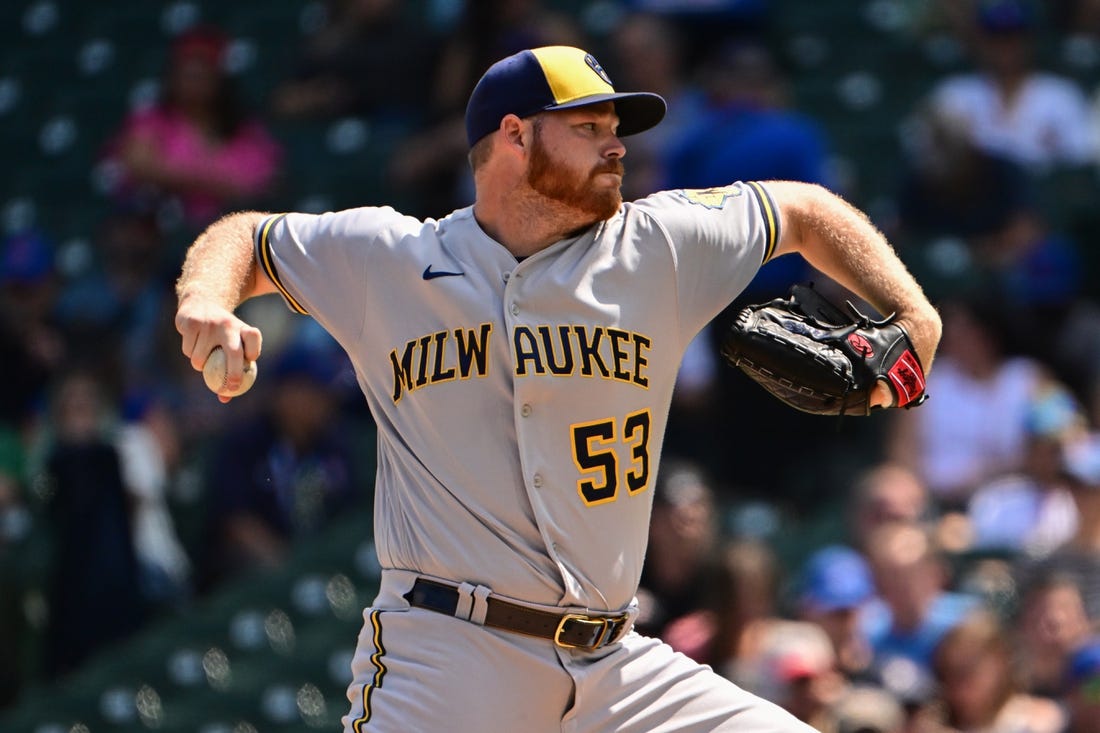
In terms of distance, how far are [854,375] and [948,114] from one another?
4.78 meters

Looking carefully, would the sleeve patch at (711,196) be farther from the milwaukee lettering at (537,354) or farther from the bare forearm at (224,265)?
the bare forearm at (224,265)

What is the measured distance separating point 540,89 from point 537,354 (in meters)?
0.57

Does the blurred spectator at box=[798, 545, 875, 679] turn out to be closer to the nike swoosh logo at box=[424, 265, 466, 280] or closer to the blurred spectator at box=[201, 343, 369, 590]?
the blurred spectator at box=[201, 343, 369, 590]

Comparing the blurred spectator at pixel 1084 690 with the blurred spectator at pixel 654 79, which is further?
the blurred spectator at pixel 654 79

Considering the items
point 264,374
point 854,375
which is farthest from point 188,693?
point 854,375

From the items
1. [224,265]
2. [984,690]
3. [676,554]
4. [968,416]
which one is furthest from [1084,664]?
[224,265]

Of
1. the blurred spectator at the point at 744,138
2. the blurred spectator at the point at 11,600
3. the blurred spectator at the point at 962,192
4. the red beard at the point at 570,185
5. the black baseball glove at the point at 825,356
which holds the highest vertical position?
the red beard at the point at 570,185

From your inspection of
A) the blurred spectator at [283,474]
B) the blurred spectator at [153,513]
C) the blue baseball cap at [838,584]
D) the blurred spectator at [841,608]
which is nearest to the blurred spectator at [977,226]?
the blue baseball cap at [838,584]

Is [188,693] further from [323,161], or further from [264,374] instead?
[323,161]

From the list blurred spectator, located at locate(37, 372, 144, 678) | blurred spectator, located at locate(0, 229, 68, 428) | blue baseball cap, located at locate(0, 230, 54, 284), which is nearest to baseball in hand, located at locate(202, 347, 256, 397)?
blurred spectator, located at locate(37, 372, 144, 678)

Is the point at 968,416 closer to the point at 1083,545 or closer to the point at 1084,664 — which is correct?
the point at 1083,545

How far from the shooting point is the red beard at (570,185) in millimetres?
3908

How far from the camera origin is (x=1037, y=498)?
6918 mm

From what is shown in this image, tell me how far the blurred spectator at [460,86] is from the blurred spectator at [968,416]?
2.13m
